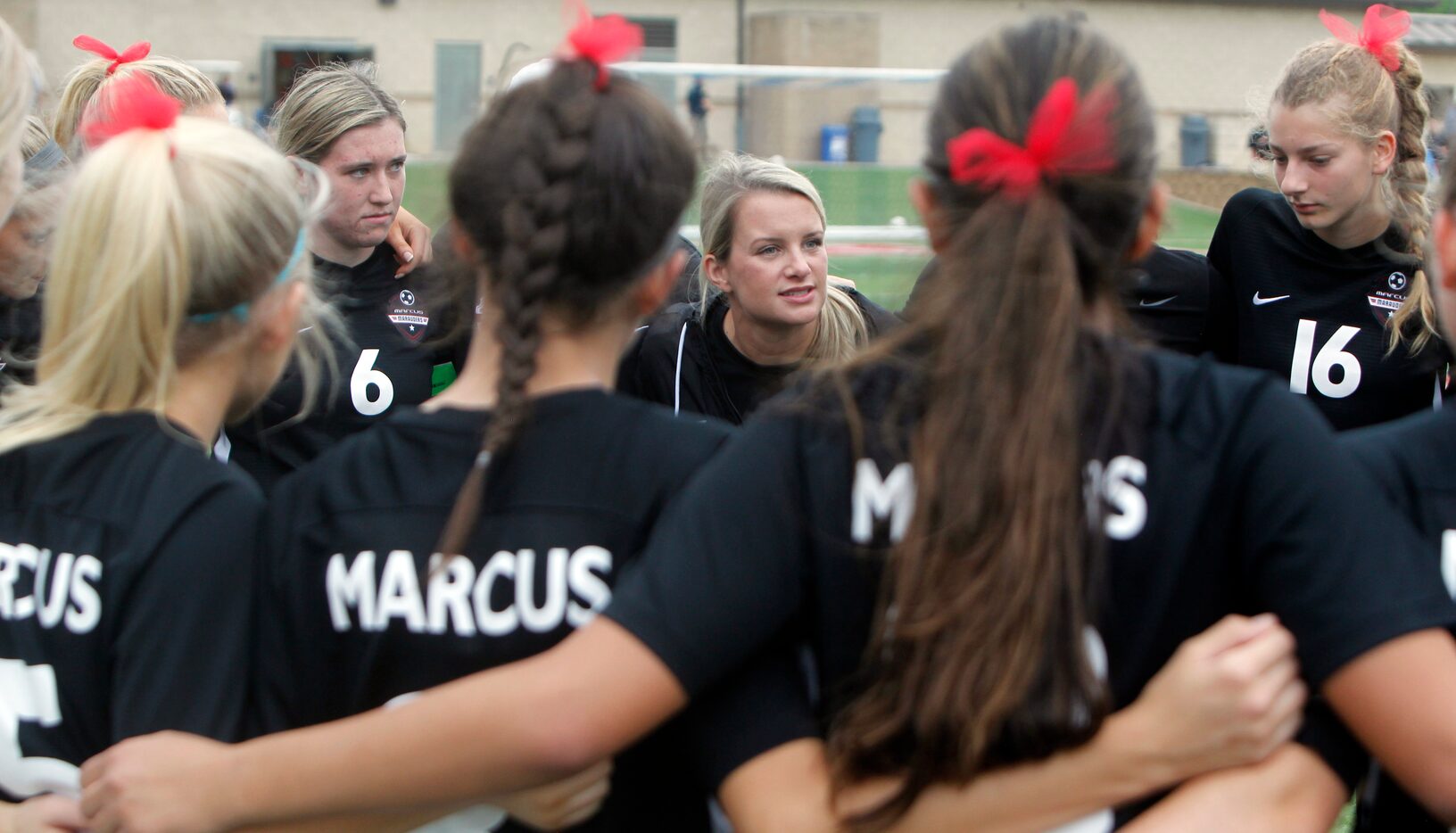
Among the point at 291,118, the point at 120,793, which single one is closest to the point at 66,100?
the point at 291,118

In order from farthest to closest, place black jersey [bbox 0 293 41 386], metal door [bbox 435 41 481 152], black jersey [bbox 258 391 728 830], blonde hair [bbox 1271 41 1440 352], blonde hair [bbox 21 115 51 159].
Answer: metal door [bbox 435 41 481 152], blonde hair [bbox 1271 41 1440 352], blonde hair [bbox 21 115 51 159], black jersey [bbox 0 293 41 386], black jersey [bbox 258 391 728 830]

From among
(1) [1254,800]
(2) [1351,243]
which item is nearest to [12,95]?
(1) [1254,800]

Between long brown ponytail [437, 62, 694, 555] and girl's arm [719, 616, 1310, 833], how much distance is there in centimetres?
52

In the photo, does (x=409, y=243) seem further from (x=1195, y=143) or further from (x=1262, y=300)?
(x=1195, y=143)

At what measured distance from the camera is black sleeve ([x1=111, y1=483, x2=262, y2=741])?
1.56 m

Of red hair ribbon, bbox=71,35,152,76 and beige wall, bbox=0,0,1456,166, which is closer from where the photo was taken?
red hair ribbon, bbox=71,35,152,76

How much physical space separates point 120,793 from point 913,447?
0.94 metres

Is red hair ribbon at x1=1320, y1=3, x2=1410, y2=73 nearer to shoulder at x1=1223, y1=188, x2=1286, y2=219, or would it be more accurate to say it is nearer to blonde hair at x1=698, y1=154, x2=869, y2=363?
shoulder at x1=1223, y1=188, x2=1286, y2=219

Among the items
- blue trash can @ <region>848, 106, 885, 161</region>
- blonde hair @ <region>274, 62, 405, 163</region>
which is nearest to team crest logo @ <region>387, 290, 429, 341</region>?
blonde hair @ <region>274, 62, 405, 163</region>

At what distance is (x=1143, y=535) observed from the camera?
1.33 m

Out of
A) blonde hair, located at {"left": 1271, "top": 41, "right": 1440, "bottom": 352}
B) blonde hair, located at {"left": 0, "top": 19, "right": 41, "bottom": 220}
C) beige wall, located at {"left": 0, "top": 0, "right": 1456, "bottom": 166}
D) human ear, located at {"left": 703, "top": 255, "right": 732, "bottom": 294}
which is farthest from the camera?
beige wall, located at {"left": 0, "top": 0, "right": 1456, "bottom": 166}

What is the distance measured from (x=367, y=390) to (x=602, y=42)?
2.03m

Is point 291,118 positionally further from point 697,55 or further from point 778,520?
point 697,55

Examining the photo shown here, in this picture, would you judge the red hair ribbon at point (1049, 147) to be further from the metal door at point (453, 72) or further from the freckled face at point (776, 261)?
the metal door at point (453, 72)
